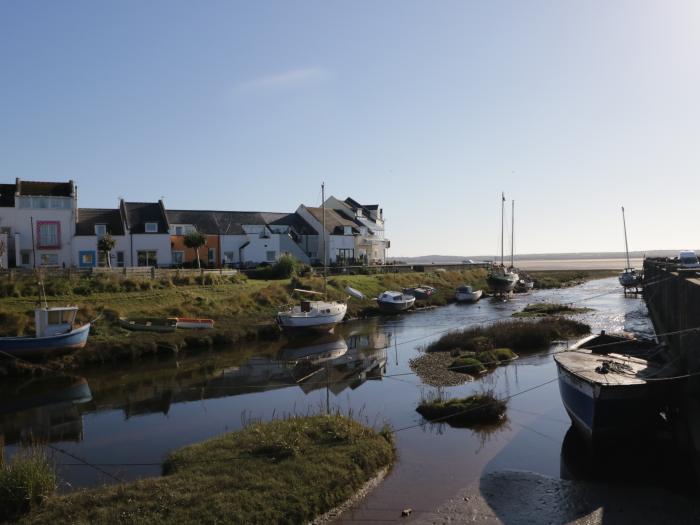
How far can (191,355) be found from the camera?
33.2 meters

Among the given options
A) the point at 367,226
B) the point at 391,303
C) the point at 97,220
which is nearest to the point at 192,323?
the point at 391,303

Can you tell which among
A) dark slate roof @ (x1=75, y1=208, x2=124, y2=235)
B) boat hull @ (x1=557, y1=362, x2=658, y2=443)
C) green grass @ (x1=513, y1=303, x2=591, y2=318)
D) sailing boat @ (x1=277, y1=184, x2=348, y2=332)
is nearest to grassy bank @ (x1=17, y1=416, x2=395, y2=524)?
boat hull @ (x1=557, y1=362, x2=658, y2=443)

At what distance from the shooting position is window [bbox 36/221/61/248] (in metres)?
53.0

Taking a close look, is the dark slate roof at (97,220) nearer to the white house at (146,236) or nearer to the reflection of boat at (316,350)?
the white house at (146,236)

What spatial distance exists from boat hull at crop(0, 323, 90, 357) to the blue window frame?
27.1 m

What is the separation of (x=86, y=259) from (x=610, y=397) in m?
51.5

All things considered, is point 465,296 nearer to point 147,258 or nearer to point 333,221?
point 333,221

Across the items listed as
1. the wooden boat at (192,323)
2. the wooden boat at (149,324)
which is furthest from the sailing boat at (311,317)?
the wooden boat at (149,324)

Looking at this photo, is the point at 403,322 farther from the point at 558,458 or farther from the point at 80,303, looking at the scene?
the point at 558,458

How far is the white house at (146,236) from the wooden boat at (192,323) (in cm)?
2457

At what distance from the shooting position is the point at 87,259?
2173 inches

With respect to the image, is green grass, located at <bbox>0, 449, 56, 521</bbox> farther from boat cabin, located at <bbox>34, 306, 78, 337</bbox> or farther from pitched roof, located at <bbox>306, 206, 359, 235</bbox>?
pitched roof, located at <bbox>306, 206, 359, 235</bbox>

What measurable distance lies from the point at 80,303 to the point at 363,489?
2964cm

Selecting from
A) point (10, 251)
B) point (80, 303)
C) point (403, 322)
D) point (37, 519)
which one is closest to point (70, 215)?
point (10, 251)
